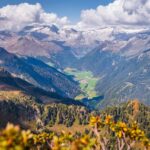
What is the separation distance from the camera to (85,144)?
5984 cm

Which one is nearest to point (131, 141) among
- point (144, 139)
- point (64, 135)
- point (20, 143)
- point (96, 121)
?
point (144, 139)

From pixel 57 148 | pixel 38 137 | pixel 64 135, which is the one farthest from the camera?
pixel 38 137

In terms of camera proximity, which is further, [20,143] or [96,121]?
[96,121]

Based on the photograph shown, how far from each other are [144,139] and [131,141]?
333 cm

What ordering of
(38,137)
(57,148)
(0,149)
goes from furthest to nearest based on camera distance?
(38,137) < (57,148) < (0,149)

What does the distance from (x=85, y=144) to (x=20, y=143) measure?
11.6 metres

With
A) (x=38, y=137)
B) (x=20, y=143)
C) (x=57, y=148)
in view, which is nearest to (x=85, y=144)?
(x=57, y=148)

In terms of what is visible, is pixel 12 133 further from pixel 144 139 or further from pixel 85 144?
pixel 144 139

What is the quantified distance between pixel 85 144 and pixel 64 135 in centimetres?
2475

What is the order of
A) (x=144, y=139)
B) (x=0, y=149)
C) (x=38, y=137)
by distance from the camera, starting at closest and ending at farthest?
(x=0, y=149)
(x=144, y=139)
(x=38, y=137)

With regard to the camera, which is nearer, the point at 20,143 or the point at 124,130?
the point at 20,143

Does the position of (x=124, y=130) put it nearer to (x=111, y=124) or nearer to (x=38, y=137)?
(x=111, y=124)

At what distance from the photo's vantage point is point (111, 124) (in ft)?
293

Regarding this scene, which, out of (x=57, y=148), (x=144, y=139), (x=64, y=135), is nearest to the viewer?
(x=57, y=148)
